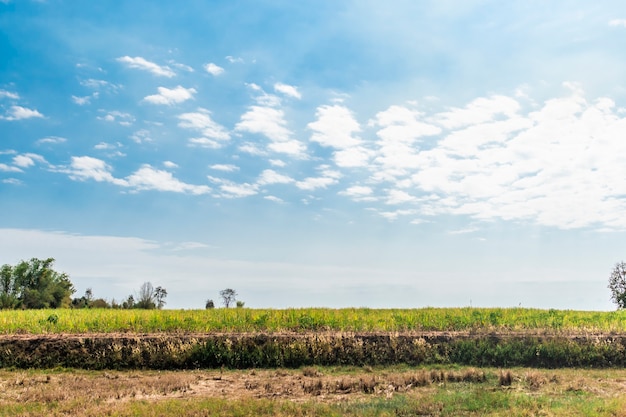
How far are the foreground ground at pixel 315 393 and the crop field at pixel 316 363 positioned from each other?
0.16 feet

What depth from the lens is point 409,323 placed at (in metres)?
21.2

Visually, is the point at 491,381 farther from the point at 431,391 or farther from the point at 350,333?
the point at 350,333

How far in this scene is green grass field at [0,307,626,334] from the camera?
808 inches

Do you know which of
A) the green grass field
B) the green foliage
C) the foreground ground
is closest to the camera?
the foreground ground

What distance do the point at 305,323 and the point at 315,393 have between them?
24.0ft

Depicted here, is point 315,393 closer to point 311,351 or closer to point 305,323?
point 311,351

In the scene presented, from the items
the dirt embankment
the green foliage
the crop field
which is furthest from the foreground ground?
the green foliage

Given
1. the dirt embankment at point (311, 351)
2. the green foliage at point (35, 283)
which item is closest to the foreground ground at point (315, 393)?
the dirt embankment at point (311, 351)

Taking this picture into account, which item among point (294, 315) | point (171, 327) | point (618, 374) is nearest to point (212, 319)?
point (171, 327)

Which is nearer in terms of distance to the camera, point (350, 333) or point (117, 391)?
point (117, 391)

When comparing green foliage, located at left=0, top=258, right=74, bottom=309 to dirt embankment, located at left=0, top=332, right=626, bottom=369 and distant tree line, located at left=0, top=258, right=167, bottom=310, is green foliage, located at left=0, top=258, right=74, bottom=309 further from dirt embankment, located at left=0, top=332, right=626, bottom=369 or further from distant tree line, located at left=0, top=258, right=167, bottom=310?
dirt embankment, located at left=0, top=332, right=626, bottom=369

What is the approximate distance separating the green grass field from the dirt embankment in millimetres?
1533

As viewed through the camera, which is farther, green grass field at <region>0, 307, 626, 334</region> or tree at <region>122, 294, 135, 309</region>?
tree at <region>122, 294, 135, 309</region>

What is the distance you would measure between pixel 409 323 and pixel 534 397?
8.83 metres
